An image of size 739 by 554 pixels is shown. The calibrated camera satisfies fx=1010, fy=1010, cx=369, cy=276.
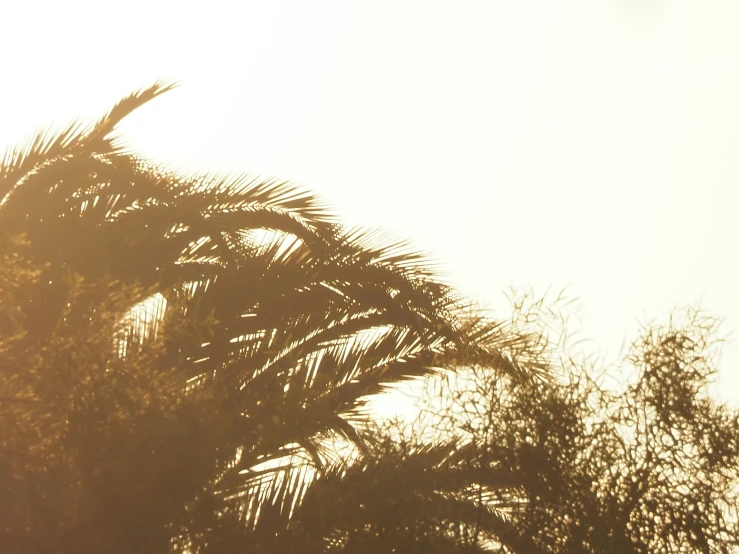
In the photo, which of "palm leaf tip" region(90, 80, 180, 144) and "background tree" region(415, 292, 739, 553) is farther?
"palm leaf tip" region(90, 80, 180, 144)

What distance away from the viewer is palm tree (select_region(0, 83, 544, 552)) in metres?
7.24

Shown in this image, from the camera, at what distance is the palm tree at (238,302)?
23.7 feet

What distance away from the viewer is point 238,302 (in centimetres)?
932

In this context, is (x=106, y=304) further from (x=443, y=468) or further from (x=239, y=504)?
(x=443, y=468)

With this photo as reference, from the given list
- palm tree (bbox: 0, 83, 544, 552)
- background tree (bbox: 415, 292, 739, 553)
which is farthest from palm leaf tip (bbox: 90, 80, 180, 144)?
background tree (bbox: 415, 292, 739, 553)

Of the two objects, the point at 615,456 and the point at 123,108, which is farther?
the point at 123,108

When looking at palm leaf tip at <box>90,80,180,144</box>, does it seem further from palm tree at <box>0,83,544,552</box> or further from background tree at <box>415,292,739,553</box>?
background tree at <box>415,292,739,553</box>

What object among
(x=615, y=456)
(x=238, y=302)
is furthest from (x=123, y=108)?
(x=615, y=456)

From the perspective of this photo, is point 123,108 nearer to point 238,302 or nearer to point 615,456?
point 238,302

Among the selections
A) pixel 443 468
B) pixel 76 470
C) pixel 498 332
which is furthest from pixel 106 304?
pixel 498 332

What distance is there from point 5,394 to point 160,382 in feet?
3.24

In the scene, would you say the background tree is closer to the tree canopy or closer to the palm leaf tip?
the tree canopy

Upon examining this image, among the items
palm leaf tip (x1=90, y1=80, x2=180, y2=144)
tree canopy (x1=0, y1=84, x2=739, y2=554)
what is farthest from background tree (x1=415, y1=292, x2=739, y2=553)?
palm leaf tip (x1=90, y1=80, x2=180, y2=144)

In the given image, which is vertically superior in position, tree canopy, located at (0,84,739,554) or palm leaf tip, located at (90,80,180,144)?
palm leaf tip, located at (90,80,180,144)
